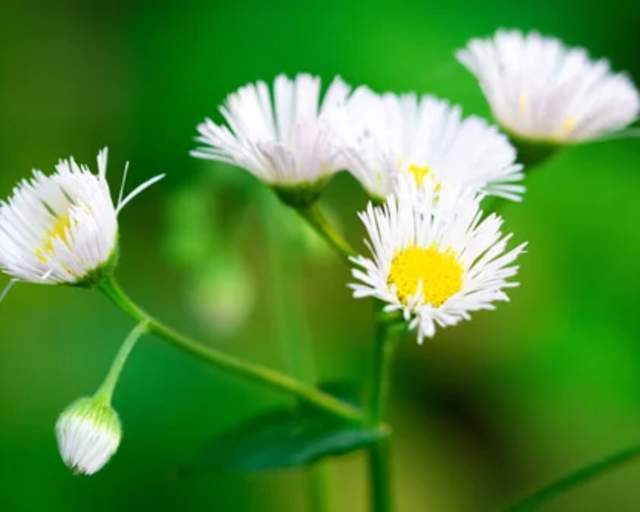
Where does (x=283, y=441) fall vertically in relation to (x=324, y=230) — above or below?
below

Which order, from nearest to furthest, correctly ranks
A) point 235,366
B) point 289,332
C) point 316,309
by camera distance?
point 235,366
point 289,332
point 316,309

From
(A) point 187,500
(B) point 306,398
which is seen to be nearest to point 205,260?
(A) point 187,500

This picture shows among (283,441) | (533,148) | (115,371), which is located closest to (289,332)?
(283,441)

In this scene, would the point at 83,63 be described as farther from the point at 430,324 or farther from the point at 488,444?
the point at 430,324

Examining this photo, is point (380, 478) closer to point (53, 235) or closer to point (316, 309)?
point (53, 235)

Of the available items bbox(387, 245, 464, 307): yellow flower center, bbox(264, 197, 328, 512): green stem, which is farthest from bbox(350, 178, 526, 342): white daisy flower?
bbox(264, 197, 328, 512): green stem

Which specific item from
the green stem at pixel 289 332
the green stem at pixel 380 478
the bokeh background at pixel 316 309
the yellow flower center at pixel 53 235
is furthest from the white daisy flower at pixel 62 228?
the bokeh background at pixel 316 309
